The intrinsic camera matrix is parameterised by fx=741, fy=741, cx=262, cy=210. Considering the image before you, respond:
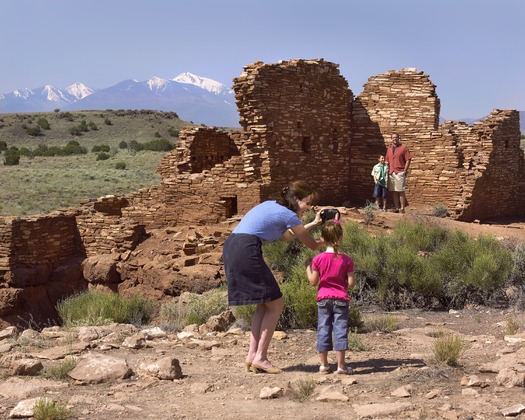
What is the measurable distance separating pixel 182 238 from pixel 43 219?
284 cm

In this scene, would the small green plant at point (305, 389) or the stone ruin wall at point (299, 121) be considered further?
the stone ruin wall at point (299, 121)

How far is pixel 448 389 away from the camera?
5.91 metres

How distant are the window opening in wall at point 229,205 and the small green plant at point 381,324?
22.3 ft

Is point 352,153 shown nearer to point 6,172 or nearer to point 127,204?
point 127,204

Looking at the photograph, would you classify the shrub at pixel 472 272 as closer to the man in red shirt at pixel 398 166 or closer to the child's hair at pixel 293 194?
the man in red shirt at pixel 398 166

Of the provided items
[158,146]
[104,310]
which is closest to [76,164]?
[158,146]

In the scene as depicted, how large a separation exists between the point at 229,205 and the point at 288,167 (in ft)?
5.44

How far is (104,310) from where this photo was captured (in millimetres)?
11227

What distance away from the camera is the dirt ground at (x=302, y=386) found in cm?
555

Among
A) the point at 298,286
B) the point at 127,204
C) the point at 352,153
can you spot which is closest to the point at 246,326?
the point at 298,286

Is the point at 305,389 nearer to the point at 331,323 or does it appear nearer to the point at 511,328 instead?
the point at 331,323

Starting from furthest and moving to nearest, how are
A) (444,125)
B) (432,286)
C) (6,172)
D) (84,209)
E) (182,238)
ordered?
(6,172), (444,125), (84,209), (182,238), (432,286)

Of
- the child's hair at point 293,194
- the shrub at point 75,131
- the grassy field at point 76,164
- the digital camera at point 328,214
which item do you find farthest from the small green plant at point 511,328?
the shrub at point 75,131

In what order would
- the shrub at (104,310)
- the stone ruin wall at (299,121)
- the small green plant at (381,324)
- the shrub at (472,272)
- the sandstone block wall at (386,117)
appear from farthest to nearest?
the sandstone block wall at (386,117) → the stone ruin wall at (299,121) → the shrub at (472,272) → the shrub at (104,310) → the small green plant at (381,324)
